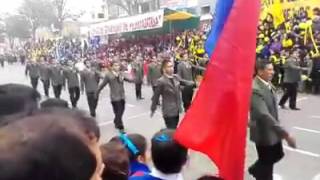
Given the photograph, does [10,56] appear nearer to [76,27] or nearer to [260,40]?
[76,27]

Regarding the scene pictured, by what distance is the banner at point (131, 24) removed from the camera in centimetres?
2217

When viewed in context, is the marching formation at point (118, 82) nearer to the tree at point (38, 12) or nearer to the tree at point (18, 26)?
the tree at point (38, 12)

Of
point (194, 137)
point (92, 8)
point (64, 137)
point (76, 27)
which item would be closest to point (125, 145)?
point (194, 137)

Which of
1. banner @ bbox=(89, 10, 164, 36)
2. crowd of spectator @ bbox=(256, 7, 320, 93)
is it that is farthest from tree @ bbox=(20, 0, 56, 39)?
crowd of spectator @ bbox=(256, 7, 320, 93)

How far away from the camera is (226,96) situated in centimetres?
270

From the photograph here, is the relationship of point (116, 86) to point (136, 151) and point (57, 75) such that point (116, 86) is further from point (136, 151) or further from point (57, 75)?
point (136, 151)

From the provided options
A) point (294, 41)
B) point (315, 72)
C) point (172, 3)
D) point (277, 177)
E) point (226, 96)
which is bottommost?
point (277, 177)

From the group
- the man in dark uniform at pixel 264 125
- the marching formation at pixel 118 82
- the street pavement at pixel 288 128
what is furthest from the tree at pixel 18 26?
the man in dark uniform at pixel 264 125

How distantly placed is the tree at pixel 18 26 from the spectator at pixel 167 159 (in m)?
70.0

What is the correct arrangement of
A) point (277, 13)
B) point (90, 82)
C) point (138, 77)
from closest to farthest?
point (90, 82) < point (277, 13) < point (138, 77)

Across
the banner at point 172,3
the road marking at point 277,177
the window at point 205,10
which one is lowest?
the road marking at point 277,177

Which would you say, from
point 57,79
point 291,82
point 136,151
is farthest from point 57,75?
point 136,151

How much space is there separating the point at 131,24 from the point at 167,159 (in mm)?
21816

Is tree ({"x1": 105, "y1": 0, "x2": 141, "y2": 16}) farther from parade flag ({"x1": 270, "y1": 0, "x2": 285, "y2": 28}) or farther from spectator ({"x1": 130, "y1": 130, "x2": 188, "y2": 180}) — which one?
spectator ({"x1": 130, "y1": 130, "x2": 188, "y2": 180})
